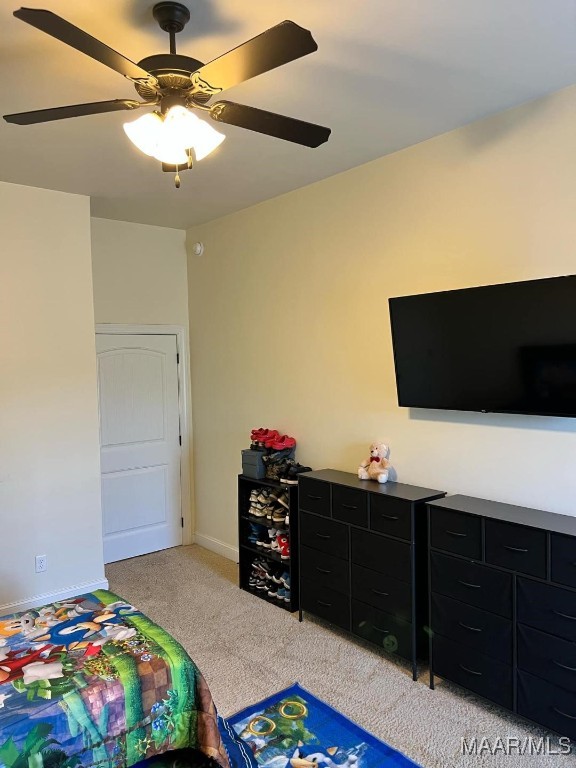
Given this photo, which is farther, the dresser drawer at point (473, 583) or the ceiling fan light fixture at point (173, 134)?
the dresser drawer at point (473, 583)

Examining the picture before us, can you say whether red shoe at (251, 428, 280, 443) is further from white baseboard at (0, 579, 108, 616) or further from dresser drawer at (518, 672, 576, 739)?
dresser drawer at (518, 672, 576, 739)

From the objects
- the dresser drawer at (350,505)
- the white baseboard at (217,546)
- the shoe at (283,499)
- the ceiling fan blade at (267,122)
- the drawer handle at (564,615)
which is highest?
the ceiling fan blade at (267,122)

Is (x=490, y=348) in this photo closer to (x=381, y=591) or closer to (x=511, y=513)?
(x=511, y=513)

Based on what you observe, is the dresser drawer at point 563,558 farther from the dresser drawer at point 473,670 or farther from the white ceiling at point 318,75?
the white ceiling at point 318,75

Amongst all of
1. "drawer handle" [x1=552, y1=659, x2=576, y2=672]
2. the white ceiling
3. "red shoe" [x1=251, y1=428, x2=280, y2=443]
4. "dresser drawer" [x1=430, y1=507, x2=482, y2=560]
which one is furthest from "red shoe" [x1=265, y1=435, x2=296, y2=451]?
"drawer handle" [x1=552, y1=659, x2=576, y2=672]

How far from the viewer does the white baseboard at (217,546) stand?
472cm

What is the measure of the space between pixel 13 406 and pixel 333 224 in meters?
2.43

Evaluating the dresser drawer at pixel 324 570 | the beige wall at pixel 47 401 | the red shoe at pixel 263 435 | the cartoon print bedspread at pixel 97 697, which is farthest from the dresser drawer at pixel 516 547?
the beige wall at pixel 47 401

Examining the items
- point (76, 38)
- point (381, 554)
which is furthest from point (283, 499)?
point (76, 38)

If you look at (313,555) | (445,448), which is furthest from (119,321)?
(445,448)

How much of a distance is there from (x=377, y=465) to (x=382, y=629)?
899 millimetres

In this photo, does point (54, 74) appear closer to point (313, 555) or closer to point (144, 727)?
point (144, 727)

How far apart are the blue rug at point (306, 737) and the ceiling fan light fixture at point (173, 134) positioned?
2411 millimetres

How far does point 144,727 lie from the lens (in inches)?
76.4
